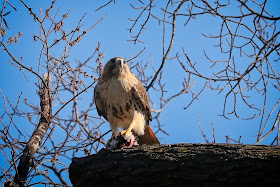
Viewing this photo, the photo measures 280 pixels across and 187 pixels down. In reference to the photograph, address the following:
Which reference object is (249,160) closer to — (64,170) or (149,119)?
(149,119)

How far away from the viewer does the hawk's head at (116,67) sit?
168 inches

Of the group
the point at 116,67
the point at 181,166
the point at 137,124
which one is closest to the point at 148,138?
the point at 137,124

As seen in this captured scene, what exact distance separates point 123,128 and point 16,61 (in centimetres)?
160

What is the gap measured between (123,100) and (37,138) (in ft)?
3.92

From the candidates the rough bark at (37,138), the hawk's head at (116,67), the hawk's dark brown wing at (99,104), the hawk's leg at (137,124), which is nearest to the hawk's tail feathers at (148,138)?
the hawk's leg at (137,124)

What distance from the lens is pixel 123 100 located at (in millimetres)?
4199

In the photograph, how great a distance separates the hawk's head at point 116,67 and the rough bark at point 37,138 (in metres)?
0.81

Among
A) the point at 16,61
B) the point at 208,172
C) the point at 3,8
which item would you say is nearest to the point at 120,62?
the point at 16,61

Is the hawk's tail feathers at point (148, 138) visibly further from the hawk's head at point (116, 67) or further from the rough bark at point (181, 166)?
the rough bark at point (181, 166)

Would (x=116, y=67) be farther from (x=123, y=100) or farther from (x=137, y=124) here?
(x=137, y=124)

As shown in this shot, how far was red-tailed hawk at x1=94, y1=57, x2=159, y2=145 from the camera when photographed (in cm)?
420

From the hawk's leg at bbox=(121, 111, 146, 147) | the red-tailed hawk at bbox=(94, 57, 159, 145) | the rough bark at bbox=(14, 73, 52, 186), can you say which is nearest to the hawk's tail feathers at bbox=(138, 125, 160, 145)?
the red-tailed hawk at bbox=(94, 57, 159, 145)

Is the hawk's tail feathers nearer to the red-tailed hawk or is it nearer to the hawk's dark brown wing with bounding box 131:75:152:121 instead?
the red-tailed hawk

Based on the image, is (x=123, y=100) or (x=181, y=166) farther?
(x=123, y=100)
